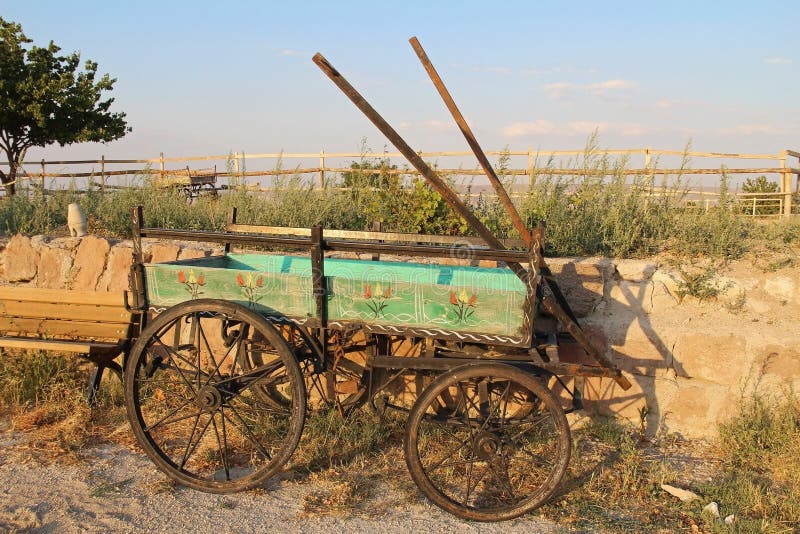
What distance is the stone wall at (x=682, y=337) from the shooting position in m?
3.92

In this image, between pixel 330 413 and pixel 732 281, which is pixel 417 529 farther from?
pixel 732 281

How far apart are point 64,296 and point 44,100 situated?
68.0 feet

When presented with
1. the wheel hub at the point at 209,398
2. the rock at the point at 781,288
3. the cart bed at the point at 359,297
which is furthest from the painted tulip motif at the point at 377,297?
the rock at the point at 781,288

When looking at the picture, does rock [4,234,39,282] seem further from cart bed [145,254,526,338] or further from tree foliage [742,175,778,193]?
tree foliage [742,175,778,193]

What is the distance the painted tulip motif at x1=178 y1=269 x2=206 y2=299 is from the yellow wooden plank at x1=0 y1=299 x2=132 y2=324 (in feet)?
4.50

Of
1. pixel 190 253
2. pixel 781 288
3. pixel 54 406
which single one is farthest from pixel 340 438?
pixel 781 288

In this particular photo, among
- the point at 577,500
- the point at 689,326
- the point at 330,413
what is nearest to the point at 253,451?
the point at 330,413

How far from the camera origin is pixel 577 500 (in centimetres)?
321

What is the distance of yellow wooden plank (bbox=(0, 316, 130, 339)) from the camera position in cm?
457

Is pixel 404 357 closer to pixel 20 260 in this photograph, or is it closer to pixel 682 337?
pixel 682 337

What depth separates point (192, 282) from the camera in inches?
133

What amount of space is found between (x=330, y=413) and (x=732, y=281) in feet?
8.97

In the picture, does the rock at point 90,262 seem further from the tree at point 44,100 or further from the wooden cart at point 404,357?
the tree at point 44,100

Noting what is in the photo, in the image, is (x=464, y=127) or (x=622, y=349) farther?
(x=622, y=349)
